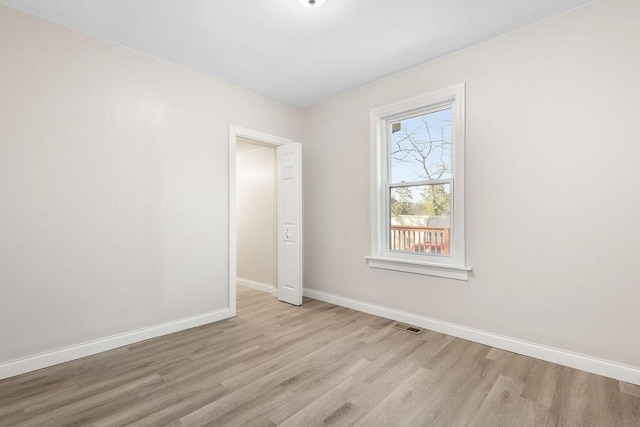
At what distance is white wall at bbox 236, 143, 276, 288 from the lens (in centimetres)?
480

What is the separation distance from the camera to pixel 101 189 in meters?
2.73

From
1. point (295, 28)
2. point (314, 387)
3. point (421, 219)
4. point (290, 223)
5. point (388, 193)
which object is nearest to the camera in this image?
point (314, 387)

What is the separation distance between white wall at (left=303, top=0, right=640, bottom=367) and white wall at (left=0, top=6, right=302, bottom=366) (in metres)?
2.38

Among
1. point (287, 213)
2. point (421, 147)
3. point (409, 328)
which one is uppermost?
point (421, 147)

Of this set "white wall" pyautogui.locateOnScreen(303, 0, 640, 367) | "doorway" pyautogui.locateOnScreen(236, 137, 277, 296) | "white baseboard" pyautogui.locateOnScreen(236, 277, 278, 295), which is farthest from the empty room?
"doorway" pyautogui.locateOnScreen(236, 137, 277, 296)

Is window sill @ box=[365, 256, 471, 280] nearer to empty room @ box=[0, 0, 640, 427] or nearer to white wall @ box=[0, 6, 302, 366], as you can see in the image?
empty room @ box=[0, 0, 640, 427]

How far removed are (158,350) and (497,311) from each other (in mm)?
3105

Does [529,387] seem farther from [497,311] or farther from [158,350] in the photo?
[158,350]

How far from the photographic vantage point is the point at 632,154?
86.0 inches

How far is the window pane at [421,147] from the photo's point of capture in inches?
127

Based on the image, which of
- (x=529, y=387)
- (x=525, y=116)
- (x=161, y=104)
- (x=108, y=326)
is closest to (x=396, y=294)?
(x=529, y=387)

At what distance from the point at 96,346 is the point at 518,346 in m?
3.70

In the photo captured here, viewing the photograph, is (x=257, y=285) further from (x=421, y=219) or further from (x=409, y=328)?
(x=421, y=219)

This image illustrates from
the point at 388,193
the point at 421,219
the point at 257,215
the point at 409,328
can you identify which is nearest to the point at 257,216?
the point at 257,215
